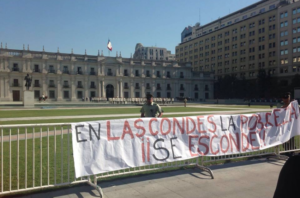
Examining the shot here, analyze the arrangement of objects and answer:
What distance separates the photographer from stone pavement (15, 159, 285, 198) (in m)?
4.22

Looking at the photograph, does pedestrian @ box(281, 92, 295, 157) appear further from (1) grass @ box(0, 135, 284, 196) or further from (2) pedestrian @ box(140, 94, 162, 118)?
(2) pedestrian @ box(140, 94, 162, 118)

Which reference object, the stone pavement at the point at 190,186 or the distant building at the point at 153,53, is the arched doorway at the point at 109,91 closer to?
the stone pavement at the point at 190,186

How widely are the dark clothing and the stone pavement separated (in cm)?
302

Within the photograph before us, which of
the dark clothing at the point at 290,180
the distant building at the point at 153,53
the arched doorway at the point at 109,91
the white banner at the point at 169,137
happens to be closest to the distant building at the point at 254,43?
the arched doorway at the point at 109,91

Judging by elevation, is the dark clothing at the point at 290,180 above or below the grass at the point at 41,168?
above

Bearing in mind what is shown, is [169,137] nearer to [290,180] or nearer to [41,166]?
[41,166]

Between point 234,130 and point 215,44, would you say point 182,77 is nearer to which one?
point 215,44

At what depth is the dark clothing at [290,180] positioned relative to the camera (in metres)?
1.33

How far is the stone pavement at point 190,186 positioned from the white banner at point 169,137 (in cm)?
40

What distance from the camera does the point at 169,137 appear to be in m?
5.35

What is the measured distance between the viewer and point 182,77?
85438mm

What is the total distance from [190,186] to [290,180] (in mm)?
3530

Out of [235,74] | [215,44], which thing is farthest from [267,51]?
[215,44]

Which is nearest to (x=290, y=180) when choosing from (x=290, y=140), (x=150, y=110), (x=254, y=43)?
(x=150, y=110)
